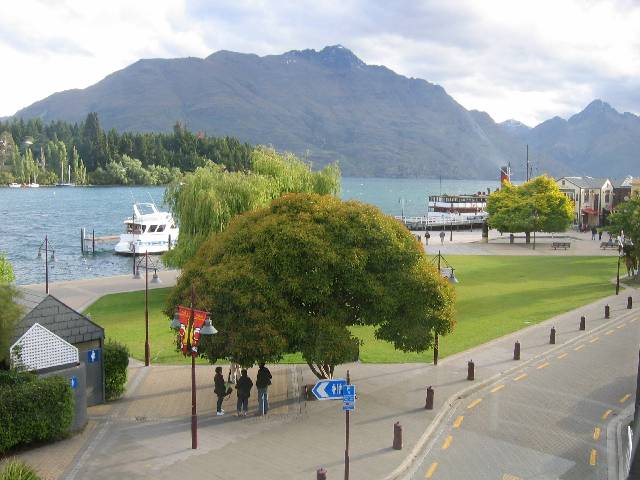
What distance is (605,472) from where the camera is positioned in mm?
15656

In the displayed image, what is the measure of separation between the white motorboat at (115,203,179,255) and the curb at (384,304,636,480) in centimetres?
5399

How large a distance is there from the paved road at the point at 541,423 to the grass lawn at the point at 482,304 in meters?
4.68

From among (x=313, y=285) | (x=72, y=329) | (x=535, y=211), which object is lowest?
(x=72, y=329)

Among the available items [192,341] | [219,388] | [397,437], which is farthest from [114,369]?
[397,437]

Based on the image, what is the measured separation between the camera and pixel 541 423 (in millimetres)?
18875

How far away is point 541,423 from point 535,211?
61.4 m

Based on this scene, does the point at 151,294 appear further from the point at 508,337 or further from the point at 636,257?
the point at 636,257

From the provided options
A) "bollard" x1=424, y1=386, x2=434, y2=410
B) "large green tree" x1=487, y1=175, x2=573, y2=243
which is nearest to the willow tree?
"bollard" x1=424, y1=386, x2=434, y2=410

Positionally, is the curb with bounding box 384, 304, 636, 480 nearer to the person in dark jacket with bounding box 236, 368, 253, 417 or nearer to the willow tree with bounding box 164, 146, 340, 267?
the person in dark jacket with bounding box 236, 368, 253, 417

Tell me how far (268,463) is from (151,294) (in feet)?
87.0

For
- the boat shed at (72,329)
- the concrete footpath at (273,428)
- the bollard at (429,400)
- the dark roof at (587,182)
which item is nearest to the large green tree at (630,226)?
the concrete footpath at (273,428)

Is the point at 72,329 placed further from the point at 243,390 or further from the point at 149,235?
the point at 149,235

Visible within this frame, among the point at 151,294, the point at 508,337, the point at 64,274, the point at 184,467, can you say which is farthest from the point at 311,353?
the point at 64,274

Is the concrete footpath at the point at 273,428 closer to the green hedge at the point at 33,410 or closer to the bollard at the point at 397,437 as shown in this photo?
the bollard at the point at 397,437
